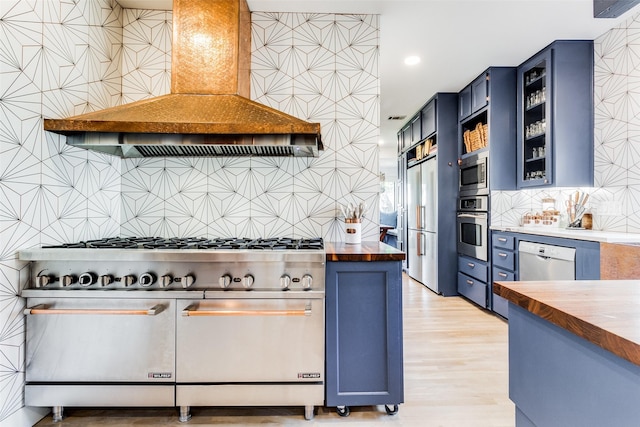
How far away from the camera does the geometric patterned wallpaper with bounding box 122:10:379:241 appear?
7.46 ft

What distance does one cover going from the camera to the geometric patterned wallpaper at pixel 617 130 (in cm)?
258

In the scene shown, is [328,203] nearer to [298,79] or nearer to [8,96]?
[298,79]

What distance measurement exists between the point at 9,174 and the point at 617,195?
4105 mm

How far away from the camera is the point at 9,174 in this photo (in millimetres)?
1535

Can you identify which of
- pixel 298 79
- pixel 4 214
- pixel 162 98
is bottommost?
pixel 4 214

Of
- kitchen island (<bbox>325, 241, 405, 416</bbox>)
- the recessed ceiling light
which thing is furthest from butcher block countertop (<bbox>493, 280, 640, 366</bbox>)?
the recessed ceiling light

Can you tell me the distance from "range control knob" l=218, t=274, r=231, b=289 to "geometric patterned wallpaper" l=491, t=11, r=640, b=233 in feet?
10.2

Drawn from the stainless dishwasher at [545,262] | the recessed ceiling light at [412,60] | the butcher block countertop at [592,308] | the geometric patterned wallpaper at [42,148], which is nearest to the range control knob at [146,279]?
the geometric patterned wallpaper at [42,148]

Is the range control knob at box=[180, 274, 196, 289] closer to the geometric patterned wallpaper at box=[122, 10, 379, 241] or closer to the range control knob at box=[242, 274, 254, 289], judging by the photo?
the range control knob at box=[242, 274, 254, 289]

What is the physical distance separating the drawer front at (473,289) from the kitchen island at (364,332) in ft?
7.53

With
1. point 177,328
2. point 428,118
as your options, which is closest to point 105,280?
point 177,328

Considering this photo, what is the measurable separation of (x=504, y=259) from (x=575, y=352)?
2.87m

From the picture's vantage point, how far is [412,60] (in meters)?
3.28

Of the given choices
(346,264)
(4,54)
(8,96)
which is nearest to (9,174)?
(8,96)
